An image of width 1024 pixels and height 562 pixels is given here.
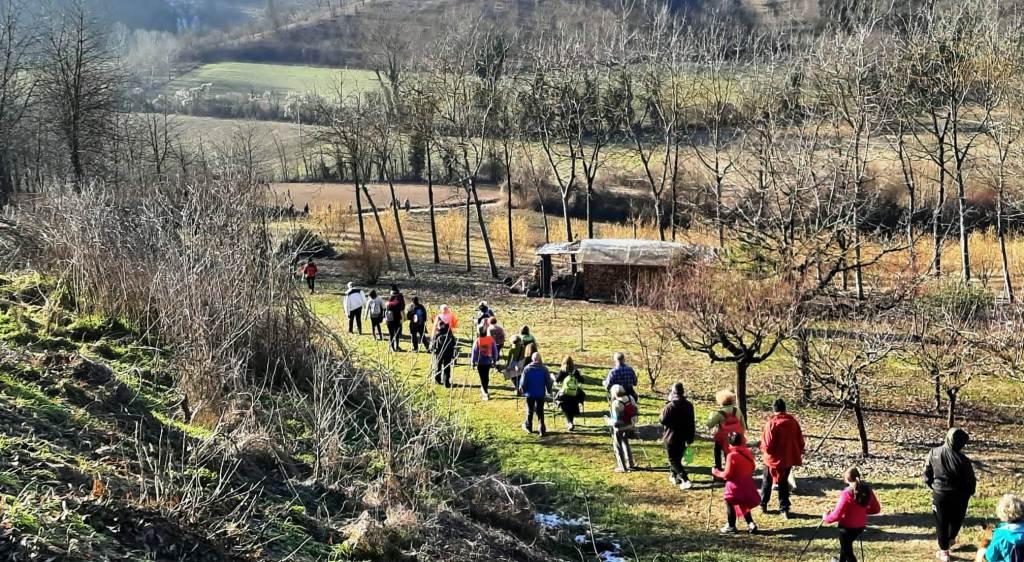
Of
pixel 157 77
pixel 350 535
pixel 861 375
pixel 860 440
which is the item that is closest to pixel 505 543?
pixel 350 535

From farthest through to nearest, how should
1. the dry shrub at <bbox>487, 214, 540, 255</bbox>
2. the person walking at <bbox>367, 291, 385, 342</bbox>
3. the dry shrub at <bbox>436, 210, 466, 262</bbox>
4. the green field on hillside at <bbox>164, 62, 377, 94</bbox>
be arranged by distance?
1. the green field on hillside at <bbox>164, 62, 377, 94</bbox>
2. the dry shrub at <bbox>487, 214, 540, 255</bbox>
3. the dry shrub at <bbox>436, 210, 466, 262</bbox>
4. the person walking at <bbox>367, 291, 385, 342</bbox>

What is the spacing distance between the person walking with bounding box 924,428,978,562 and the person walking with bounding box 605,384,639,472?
3879 mm

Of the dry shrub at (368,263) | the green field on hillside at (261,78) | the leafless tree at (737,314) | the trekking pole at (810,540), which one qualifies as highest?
the green field on hillside at (261,78)

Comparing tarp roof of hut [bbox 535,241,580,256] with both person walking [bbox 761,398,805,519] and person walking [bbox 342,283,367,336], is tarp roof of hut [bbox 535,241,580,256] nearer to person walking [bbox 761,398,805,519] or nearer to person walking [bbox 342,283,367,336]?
person walking [bbox 342,283,367,336]

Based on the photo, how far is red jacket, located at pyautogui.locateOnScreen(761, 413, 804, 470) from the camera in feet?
33.3

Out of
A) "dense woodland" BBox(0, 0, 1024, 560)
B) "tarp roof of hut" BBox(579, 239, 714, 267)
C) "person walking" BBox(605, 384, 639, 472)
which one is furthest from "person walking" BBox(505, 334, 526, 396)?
"tarp roof of hut" BBox(579, 239, 714, 267)

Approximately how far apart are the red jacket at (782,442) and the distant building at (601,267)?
15.8 meters

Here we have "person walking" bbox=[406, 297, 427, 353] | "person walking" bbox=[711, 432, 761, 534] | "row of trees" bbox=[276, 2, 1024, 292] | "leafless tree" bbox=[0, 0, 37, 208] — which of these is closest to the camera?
"person walking" bbox=[711, 432, 761, 534]

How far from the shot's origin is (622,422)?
11.8 m

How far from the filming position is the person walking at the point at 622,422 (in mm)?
11695

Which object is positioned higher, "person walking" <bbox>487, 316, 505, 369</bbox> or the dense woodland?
the dense woodland

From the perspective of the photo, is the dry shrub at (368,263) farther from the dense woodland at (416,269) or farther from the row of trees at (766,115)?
the row of trees at (766,115)

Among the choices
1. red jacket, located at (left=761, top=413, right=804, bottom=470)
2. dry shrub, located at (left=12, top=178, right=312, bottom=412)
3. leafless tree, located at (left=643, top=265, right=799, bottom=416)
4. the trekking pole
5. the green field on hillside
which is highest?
the green field on hillside

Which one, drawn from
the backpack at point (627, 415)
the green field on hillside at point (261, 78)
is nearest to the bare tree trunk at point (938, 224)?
the backpack at point (627, 415)
